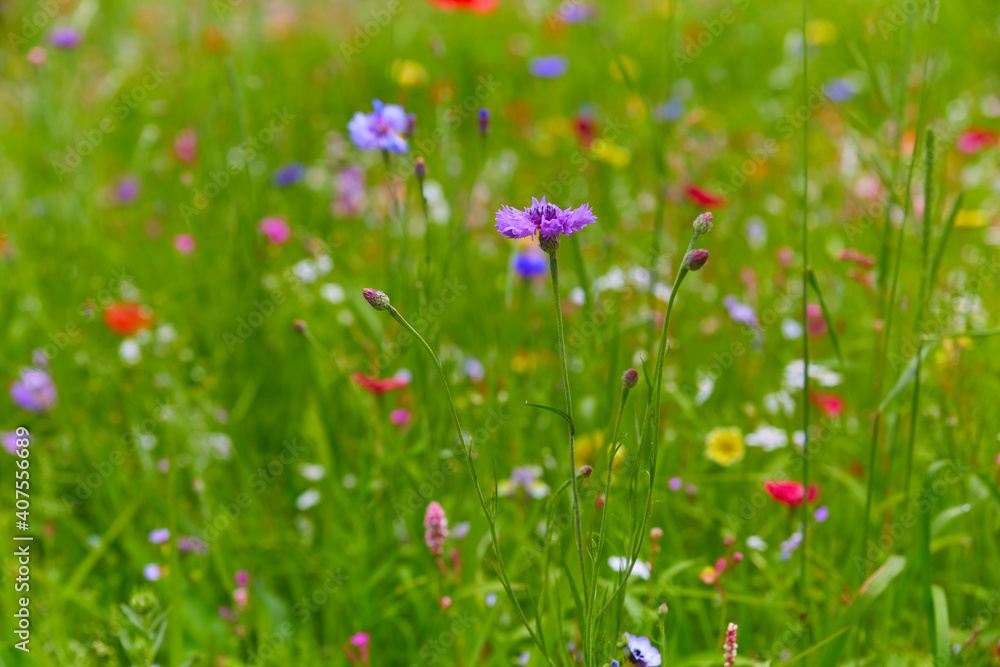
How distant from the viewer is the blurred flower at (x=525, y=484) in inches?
56.5

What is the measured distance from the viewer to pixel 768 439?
149 cm

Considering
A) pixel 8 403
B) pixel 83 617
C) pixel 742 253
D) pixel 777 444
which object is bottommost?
pixel 83 617

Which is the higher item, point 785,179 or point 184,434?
point 785,179

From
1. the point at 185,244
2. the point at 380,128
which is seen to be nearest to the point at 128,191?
the point at 185,244

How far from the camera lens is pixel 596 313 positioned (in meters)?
1.55

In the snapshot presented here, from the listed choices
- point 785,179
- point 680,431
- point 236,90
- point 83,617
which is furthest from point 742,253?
point 83,617

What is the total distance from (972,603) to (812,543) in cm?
25

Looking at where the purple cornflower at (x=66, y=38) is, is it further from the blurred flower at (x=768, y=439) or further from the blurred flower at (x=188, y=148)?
the blurred flower at (x=768, y=439)

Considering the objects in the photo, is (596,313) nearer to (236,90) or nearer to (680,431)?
(680,431)

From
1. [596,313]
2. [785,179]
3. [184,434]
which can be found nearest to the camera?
[596,313]

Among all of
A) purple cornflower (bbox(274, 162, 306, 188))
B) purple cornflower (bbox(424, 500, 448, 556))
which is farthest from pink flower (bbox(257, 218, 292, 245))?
purple cornflower (bbox(424, 500, 448, 556))

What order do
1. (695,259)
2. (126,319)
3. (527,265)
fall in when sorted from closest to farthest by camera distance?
(695,259)
(527,265)
(126,319)

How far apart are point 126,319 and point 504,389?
2.92 ft

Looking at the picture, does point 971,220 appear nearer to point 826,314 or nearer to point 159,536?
point 826,314
